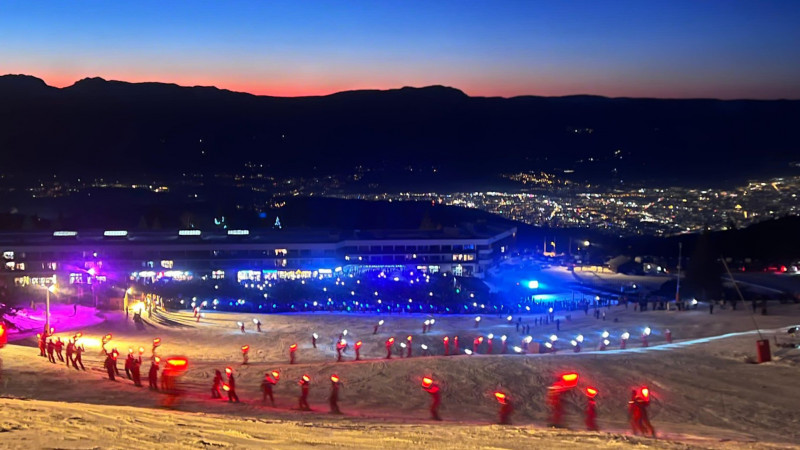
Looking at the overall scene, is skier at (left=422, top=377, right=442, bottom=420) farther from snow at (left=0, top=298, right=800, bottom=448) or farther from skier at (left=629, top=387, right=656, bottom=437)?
skier at (left=629, top=387, right=656, bottom=437)

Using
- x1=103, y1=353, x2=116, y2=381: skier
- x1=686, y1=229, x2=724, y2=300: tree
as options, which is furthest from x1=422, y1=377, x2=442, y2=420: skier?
x1=686, y1=229, x2=724, y2=300: tree

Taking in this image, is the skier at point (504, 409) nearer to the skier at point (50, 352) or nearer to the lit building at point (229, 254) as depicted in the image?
the skier at point (50, 352)

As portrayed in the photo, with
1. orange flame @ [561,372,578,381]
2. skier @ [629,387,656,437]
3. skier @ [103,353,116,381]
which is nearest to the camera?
skier @ [629,387,656,437]

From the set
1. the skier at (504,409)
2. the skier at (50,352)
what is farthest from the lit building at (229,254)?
the skier at (504,409)

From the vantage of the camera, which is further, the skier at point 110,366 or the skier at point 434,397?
the skier at point 110,366

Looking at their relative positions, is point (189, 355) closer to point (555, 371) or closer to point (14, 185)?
point (555, 371)

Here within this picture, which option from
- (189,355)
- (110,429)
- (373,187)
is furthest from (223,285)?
(373,187)

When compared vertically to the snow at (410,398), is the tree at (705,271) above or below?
below

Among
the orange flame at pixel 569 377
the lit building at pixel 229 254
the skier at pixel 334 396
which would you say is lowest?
the lit building at pixel 229 254
